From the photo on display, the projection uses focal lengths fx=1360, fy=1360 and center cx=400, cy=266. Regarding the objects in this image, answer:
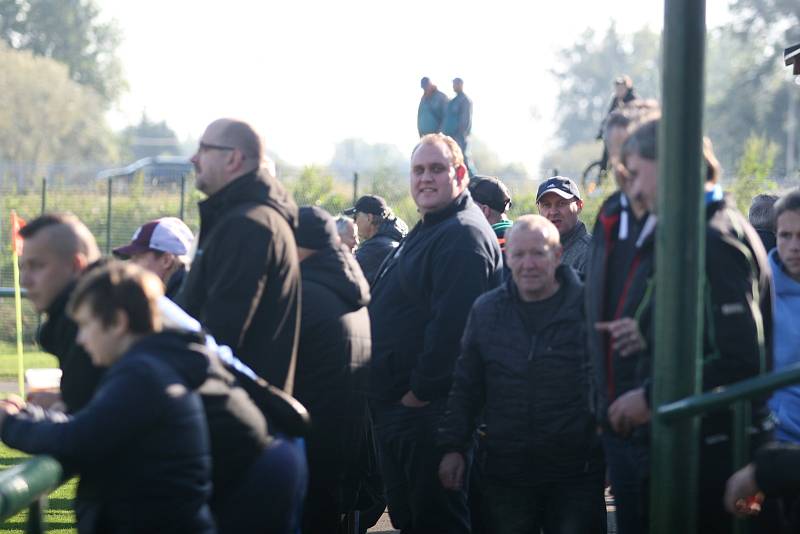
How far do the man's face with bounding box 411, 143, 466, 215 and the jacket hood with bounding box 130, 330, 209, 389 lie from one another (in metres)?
2.34

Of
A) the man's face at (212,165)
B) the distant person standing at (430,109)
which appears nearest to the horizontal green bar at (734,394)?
the man's face at (212,165)

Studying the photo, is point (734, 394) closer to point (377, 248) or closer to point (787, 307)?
point (787, 307)

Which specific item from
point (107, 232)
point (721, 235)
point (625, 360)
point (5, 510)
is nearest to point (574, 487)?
point (625, 360)

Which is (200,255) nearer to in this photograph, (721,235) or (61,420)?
(61,420)

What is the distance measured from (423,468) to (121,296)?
2523mm

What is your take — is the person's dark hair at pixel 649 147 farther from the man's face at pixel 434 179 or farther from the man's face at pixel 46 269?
the man's face at pixel 434 179

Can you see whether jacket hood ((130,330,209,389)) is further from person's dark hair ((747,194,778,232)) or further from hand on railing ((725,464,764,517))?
person's dark hair ((747,194,778,232))

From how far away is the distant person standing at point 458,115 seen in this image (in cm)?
1870

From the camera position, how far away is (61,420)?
374cm

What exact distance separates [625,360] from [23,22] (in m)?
81.7

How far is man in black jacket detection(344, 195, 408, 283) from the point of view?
7965mm

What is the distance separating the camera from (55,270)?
427 centimetres

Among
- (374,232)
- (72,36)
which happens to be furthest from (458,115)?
(72,36)

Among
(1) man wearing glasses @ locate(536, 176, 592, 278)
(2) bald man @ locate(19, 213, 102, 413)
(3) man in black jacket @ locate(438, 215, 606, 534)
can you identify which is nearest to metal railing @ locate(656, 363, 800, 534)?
(3) man in black jacket @ locate(438, 215, 606, 534)
